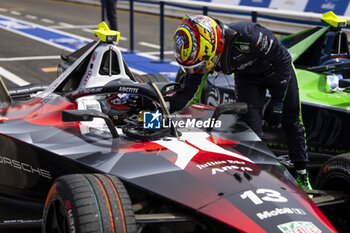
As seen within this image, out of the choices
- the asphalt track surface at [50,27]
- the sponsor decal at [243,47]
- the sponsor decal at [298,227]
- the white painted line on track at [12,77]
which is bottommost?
the asphalt track surface at [50,27]

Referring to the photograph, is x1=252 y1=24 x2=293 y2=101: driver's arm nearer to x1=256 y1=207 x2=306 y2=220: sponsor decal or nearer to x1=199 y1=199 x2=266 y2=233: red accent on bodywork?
x1=256 y1=207 x2=306 y2=220: sponsor decal

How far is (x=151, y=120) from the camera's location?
4008mm

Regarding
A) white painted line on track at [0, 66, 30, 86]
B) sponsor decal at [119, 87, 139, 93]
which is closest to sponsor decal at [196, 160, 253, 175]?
sponsor decal at [119, 87, 139, 93]

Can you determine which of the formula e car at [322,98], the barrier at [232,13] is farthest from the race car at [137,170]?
the barrier at [232,13]

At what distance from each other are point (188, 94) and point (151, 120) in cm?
88

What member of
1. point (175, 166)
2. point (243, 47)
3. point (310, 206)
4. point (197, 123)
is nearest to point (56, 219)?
point (175, 166)

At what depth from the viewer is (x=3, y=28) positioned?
16625 millimetres

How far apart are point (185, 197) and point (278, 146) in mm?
2684

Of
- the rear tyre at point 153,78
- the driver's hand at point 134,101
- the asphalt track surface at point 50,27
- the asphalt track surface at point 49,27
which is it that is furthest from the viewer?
the asphalt track surface at point 50,27

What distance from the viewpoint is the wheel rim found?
3.41m

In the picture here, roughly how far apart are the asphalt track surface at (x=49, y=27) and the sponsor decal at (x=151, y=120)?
129 cm

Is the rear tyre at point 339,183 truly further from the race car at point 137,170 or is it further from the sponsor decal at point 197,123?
the sponsor decal at point 197,123

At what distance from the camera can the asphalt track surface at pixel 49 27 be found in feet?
35.0

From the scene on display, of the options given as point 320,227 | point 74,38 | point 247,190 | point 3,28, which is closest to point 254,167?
point 247,190
